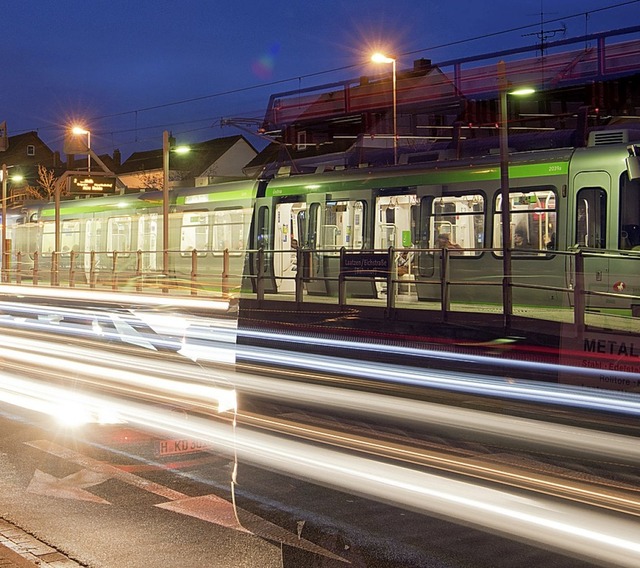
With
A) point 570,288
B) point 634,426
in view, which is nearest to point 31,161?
point 570,288

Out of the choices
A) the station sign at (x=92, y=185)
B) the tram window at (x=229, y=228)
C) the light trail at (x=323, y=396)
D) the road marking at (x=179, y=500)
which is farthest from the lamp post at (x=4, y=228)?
the road marking at (x=179, y=500)

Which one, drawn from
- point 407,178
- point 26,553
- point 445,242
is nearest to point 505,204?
point 445,242

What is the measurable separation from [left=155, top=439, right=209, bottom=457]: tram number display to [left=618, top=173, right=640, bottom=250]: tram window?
44.2ft

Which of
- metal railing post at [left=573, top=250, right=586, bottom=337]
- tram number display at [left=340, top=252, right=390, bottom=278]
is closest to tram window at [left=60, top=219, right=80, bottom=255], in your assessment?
tram number display at [left=340, top=252, right=390, bottom=278]

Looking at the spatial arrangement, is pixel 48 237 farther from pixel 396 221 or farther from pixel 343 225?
pixel 396 221

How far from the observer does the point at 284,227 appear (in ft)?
91.4

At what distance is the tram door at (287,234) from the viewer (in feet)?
83.1

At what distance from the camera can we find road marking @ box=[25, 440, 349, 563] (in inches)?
239

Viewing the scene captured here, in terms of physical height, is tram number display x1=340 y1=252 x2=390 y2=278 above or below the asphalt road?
above

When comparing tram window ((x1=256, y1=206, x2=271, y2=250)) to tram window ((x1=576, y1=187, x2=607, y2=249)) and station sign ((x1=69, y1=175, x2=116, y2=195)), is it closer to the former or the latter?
tram window ((x1=576, y1=187, x2=607, y2=249))

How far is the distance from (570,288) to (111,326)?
32.1 ft

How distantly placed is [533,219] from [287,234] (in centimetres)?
873

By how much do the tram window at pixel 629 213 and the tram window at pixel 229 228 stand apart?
12640 millimetres

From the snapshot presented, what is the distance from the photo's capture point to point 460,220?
22.8 m
